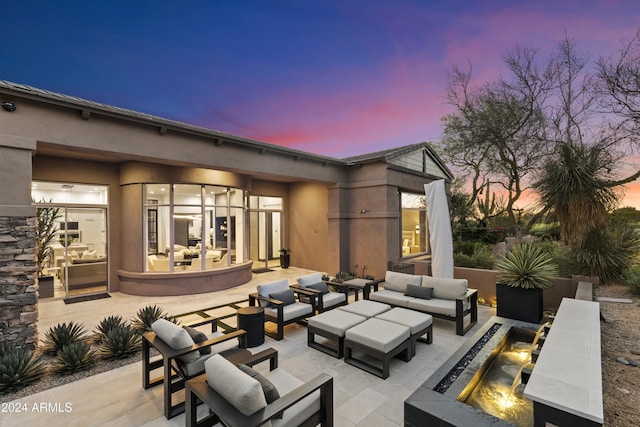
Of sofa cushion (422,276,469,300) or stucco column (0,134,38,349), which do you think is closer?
stucco column (0,134,38,349)

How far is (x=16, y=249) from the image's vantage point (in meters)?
4.62

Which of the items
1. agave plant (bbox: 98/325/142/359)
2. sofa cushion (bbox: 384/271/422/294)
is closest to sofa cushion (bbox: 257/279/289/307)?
agave plant (bbox: 98/325/142/359)

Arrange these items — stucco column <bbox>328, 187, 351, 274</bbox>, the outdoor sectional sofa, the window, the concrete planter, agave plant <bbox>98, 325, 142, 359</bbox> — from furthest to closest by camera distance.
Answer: the window < stucco column <bbox>328, 187, 351, 274</bbox> < the concrete planter < the outdoor sectional sofa < agave plant <bbox>98, 325, 142, 359</bbox>

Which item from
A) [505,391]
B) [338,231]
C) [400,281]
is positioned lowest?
[505,391]

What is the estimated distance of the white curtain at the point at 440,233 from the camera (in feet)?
20.7

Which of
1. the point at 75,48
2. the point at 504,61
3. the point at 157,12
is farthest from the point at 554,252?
the point at 75,48

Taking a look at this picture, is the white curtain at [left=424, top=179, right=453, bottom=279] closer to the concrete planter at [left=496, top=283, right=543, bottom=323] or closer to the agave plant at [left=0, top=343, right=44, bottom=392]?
the concrete planter at [left=496, top=283, right=543, bottom=323]

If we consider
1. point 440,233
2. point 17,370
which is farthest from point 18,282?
point 440,233

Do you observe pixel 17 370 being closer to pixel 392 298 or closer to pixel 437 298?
pixel 392 298

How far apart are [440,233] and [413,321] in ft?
8.53

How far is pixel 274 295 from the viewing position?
5.45 metres

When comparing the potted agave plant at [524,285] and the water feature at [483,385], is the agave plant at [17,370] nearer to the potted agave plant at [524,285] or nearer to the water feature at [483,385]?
the water feature at [483,385]

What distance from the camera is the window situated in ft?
36.4

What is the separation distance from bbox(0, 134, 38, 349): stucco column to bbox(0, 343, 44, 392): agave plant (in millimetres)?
764
